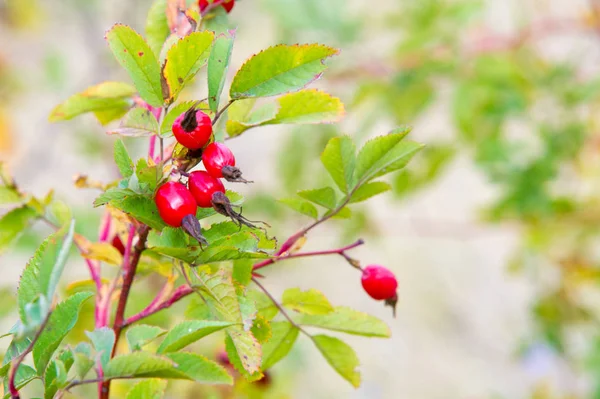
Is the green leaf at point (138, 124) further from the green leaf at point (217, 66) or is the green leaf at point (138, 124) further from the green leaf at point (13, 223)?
the green leaf at point (13, 223)

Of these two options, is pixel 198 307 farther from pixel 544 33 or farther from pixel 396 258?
pixel 396 258

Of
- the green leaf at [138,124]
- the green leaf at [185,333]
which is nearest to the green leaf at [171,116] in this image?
the green leaf at [138,124]

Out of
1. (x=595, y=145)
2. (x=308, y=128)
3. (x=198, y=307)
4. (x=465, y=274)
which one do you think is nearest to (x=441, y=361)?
(x=465, y=274)

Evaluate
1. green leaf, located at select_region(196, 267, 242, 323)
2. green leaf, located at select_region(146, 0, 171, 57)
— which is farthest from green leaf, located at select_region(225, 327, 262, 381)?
green leaf, located at select_region(146, 0, 171, 57)

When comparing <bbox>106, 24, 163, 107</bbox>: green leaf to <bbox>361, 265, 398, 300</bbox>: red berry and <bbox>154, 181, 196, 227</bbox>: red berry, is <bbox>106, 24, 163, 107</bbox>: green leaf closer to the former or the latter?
<bbox>154, 181, 196, 227</bbox>: red berry

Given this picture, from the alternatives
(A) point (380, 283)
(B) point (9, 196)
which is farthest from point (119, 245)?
(A) point (380, 283)

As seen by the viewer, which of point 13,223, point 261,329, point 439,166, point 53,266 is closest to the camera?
point 53,266

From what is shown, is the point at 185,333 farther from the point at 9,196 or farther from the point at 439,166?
the point at 439,166
